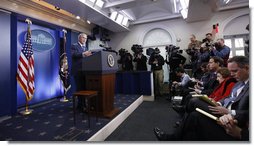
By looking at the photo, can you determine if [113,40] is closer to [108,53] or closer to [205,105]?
[108,53]

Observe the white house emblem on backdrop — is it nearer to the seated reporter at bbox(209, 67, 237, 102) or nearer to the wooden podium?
the wooden podium

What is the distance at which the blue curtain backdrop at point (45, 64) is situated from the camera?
321 cm

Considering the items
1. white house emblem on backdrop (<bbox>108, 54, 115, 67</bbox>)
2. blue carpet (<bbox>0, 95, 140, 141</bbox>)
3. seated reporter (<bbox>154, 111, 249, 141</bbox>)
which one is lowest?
blue carpet (<bbox>0, 95, 140, 141</bbox>)

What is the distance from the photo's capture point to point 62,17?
3945 millimetres

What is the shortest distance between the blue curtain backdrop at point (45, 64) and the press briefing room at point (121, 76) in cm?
2

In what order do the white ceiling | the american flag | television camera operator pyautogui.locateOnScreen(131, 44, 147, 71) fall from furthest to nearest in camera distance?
television camera operator pyautogui.locateOnScreen(131, 44, 147, 71)
the white ceiling
the american flag

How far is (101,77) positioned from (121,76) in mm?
2566

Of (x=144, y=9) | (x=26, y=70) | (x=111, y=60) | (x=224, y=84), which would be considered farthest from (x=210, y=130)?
(x=144, y=9)

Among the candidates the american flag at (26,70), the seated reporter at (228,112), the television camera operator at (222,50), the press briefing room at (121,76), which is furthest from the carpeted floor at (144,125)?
the american flag at (26,70)

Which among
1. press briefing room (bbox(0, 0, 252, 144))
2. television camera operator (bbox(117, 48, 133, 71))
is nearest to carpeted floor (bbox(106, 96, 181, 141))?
press briefing room (bbox(0, 0, 252, 144))

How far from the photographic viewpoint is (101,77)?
2.24 m

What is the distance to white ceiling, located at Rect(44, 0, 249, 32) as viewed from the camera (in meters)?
3.11

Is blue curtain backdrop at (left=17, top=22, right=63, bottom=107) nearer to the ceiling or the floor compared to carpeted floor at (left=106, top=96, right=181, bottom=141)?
nearer to the ceiling

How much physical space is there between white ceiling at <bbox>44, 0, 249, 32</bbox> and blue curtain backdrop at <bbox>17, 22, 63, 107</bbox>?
0.93 metres
